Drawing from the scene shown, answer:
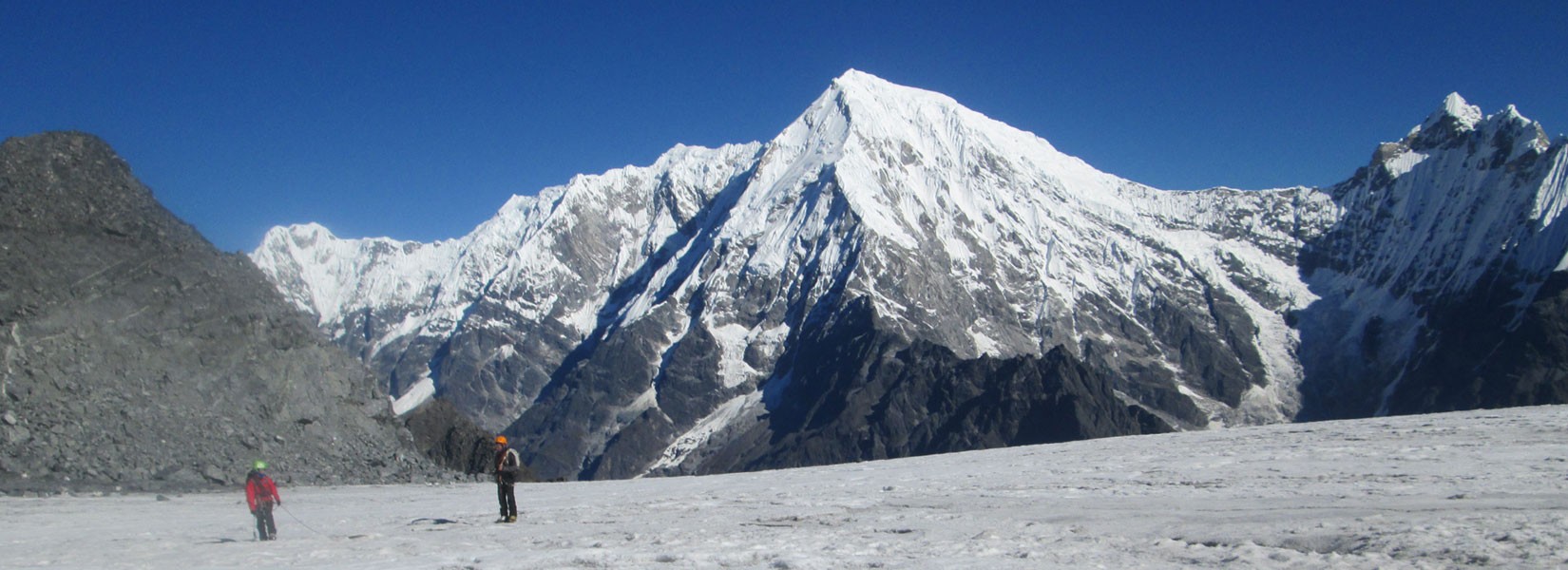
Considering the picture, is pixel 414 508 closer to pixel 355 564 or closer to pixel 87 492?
pixel 87 492

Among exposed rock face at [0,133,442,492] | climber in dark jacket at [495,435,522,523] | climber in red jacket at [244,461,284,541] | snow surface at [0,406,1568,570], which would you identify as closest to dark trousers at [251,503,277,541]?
climber in red jacket at [244,461,284,541]

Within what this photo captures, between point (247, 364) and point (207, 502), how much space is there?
1061 cm

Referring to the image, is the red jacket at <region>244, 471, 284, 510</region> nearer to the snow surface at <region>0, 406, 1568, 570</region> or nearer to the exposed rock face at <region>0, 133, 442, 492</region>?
the snow surface at <region>0, 406, 1568, 570</region>

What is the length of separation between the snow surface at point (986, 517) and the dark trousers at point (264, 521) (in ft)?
1.63

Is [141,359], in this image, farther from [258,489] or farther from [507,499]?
[507,499]

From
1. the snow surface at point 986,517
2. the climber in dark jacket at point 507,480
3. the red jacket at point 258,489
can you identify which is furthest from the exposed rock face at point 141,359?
the climber in dark jacket at point 507,480

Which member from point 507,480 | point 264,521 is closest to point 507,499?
point 507,480

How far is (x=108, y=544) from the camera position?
819 inches

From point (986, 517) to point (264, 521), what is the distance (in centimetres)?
1355

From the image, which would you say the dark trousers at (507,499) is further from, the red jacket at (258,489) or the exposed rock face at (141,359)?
the exposed rock face at (141,359)

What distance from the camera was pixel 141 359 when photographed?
1513 inches

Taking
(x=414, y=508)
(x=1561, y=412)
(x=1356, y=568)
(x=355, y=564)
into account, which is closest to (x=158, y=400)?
(x=414, y=508)

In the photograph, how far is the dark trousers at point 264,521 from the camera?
2256cm

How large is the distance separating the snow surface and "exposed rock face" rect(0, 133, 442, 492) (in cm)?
295
